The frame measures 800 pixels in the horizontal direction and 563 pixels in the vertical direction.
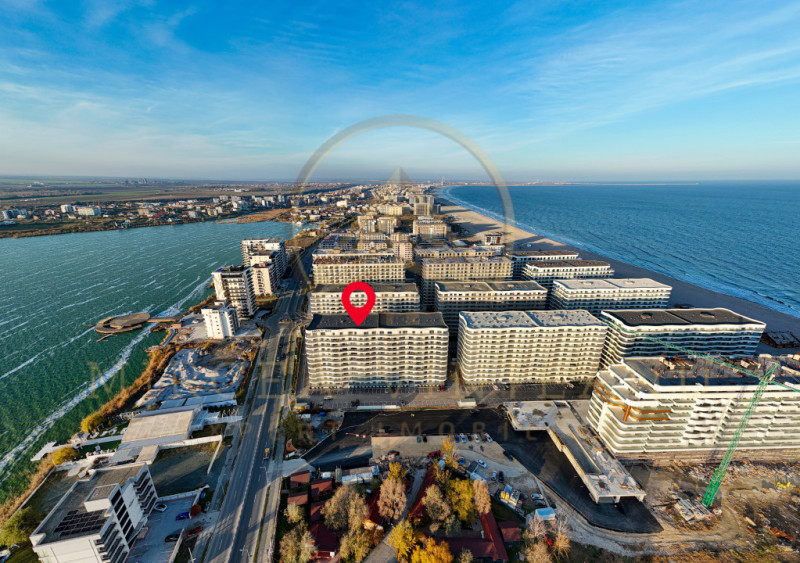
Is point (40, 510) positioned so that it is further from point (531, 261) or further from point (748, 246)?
point (748, 246)

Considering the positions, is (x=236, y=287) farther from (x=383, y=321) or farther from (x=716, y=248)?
(x=716, y=248)

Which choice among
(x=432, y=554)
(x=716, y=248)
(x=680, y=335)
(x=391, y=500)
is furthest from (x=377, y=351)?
(x=716, y=248)

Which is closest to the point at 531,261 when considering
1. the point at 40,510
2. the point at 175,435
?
the point at 175,435

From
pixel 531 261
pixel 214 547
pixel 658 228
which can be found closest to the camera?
pixel 214 547

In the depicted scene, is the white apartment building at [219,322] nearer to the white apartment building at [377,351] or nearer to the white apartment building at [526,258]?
the white apartment building at [377,351]

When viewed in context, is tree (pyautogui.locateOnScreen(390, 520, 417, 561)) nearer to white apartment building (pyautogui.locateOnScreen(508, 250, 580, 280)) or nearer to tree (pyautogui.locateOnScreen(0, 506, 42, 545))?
tree (pyautogui.locateOnScreen(0, 506, 42, 545))

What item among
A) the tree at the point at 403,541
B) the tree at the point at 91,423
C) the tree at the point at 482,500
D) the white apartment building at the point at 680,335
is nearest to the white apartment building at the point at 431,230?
the white apartment building at the point at 680,335
